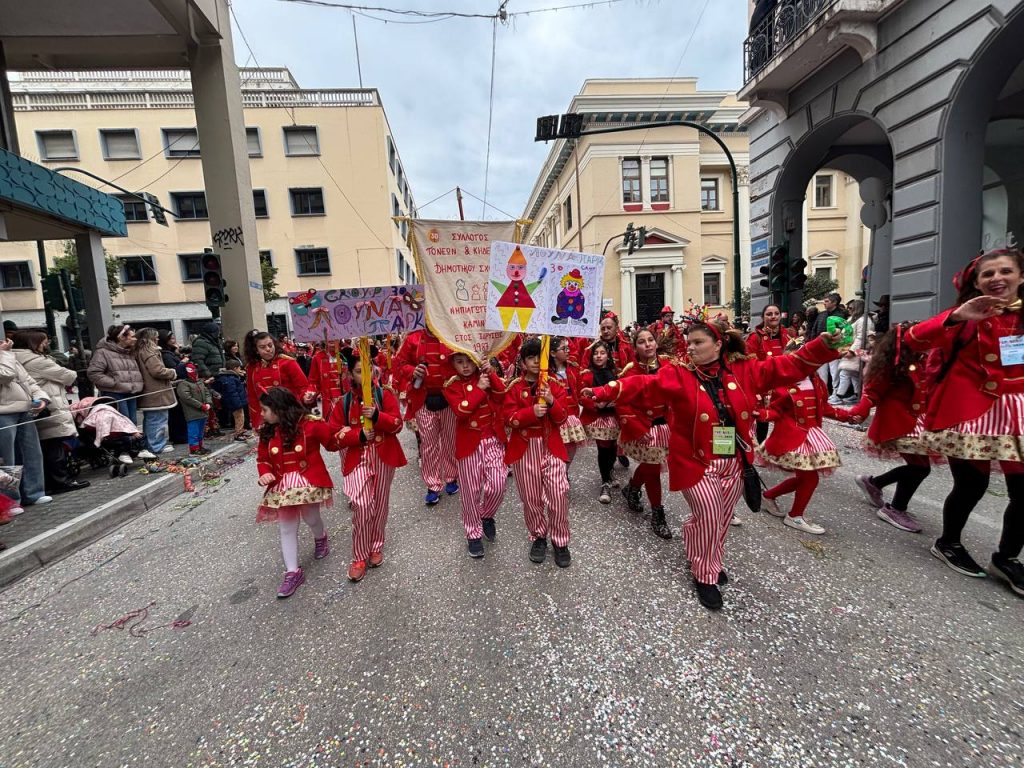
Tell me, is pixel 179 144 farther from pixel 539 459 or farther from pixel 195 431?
pixel 539 459

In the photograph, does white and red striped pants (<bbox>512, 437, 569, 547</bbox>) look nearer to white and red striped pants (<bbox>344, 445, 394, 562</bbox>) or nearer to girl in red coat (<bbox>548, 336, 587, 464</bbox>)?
girl in red coat (<bbox>548, 336, 587, 464</bbox>)

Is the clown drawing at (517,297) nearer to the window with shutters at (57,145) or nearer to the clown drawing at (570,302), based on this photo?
the clown drawing at (570,302)

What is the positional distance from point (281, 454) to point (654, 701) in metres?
2.74

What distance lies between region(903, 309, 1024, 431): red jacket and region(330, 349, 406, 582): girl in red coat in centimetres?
367

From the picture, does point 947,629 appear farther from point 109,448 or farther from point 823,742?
point 109,448

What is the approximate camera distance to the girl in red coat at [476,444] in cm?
352

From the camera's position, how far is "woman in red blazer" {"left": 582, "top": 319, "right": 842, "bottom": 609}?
2.69m

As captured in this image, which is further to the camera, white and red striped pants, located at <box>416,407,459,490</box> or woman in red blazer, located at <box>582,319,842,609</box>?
white and red striped pants, located at <box>416,407,459,490</box>

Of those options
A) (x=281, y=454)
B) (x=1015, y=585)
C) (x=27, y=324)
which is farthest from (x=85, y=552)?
(x=27, y=324)

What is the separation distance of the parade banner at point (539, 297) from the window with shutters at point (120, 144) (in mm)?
30461

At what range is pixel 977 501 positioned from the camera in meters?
2.84

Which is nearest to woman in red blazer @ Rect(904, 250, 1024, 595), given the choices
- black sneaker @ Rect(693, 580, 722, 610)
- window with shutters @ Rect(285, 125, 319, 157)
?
black sneaker @ Rect(693, 580, 722, 610)

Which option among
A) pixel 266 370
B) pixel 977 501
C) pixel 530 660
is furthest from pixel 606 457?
pixel 266 370

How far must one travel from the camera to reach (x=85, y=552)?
Result: 158 inches
